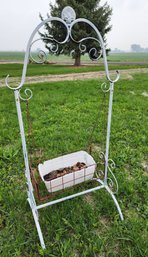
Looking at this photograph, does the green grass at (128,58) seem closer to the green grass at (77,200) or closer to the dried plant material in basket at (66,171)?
the green grass at (77,200)

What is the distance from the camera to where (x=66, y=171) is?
1476 millimetres

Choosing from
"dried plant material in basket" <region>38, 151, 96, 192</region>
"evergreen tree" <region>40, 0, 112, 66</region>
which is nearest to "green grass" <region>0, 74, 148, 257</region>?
"dried plant material in basket" <region>38, 151, 96, 192</region>

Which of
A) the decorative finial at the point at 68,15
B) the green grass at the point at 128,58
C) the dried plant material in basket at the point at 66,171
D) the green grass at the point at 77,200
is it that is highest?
the green grass at the point at 128,58

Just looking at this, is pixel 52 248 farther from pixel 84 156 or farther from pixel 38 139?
pixel 38 139

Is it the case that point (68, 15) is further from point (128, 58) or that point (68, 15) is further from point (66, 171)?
point (128, 58)

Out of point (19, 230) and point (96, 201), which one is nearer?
point (19, 230)

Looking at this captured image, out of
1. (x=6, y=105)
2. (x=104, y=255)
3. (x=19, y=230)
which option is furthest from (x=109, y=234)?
(x=6, y=105)

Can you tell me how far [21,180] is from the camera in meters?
1.79

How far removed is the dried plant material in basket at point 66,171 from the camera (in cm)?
137

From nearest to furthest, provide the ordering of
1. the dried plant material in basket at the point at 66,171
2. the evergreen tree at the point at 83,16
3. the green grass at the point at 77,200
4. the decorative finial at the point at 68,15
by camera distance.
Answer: the decorative finial at the point at 68,15 < the green grass at the point at 77,200 < the dried plant material in basket at the point at 66,171 < the evergreen tree at the point at 83,16

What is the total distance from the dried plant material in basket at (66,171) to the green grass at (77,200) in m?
0.22

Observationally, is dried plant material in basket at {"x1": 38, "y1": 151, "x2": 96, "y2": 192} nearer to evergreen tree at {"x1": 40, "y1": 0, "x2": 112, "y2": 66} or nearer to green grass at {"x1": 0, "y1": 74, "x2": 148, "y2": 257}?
green grass at {"x1": 0, "y1": 74, "x2": 148, "y2": 257}

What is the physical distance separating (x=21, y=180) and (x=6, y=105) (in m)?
2.34

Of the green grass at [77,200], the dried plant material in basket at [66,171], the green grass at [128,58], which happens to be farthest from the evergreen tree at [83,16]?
the green grass at [128,58]
